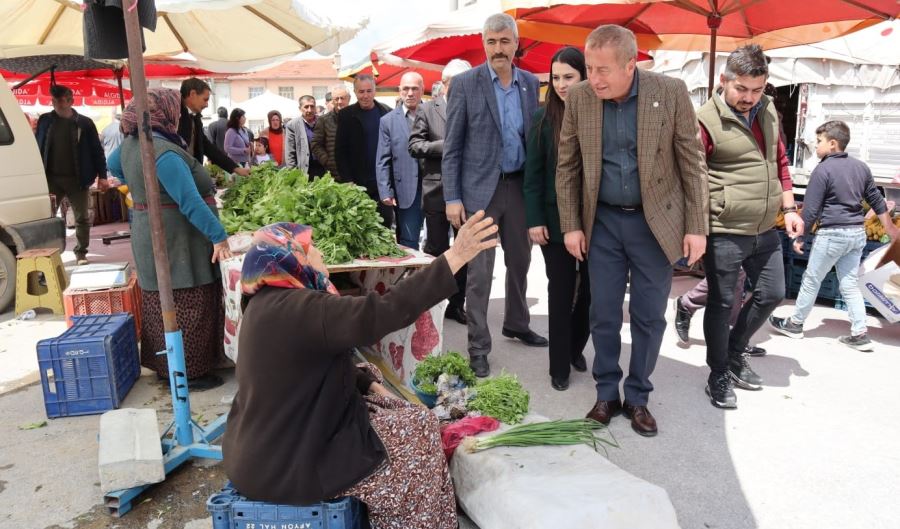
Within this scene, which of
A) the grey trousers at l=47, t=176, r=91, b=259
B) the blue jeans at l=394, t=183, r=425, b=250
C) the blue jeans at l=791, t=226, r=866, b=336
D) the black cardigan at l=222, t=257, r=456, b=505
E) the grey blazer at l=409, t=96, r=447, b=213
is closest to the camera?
the black cardigan at l=222, t=257, r=456, b=505

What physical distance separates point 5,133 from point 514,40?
216 inches

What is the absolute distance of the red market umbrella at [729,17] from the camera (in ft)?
21.2

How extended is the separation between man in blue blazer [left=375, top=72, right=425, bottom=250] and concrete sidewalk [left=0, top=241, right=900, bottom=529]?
179 centimetres

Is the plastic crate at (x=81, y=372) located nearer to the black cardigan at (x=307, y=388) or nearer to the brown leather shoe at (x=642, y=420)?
the black cardigan at (x=307, y=388)

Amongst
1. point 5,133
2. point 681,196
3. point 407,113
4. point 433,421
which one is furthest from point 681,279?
point 5,133

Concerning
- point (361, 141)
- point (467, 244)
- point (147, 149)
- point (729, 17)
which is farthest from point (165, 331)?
point (729, 17)

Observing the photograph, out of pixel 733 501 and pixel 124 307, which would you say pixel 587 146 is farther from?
pixel 124 307

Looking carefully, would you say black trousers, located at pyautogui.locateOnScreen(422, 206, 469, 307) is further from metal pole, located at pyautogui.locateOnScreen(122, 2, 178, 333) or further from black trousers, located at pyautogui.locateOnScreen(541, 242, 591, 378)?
metal pole, located at pyautogui.locateOnScreen(122, 2, 178, 333)

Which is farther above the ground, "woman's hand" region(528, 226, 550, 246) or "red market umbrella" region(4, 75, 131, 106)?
"red market umbrella" region(4, 75, 131, 106)

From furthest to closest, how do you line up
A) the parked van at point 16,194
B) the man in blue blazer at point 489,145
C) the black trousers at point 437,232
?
the parked van at point 16,194 < the black trousers at point 437,232 < the man in blue blazer at point 489,145

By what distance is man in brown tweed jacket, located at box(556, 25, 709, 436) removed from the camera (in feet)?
11.2

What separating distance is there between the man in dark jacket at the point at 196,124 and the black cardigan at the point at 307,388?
147 inches

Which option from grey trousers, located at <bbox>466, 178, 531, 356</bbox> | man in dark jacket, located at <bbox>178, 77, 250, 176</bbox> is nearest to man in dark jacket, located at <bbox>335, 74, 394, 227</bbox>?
man in dark jacket, located at <bbox>178, 77, 250, 176</bbox>

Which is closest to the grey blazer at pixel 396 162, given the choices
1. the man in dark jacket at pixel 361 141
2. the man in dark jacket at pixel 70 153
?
the man in dark jacket at pixel 361 141
